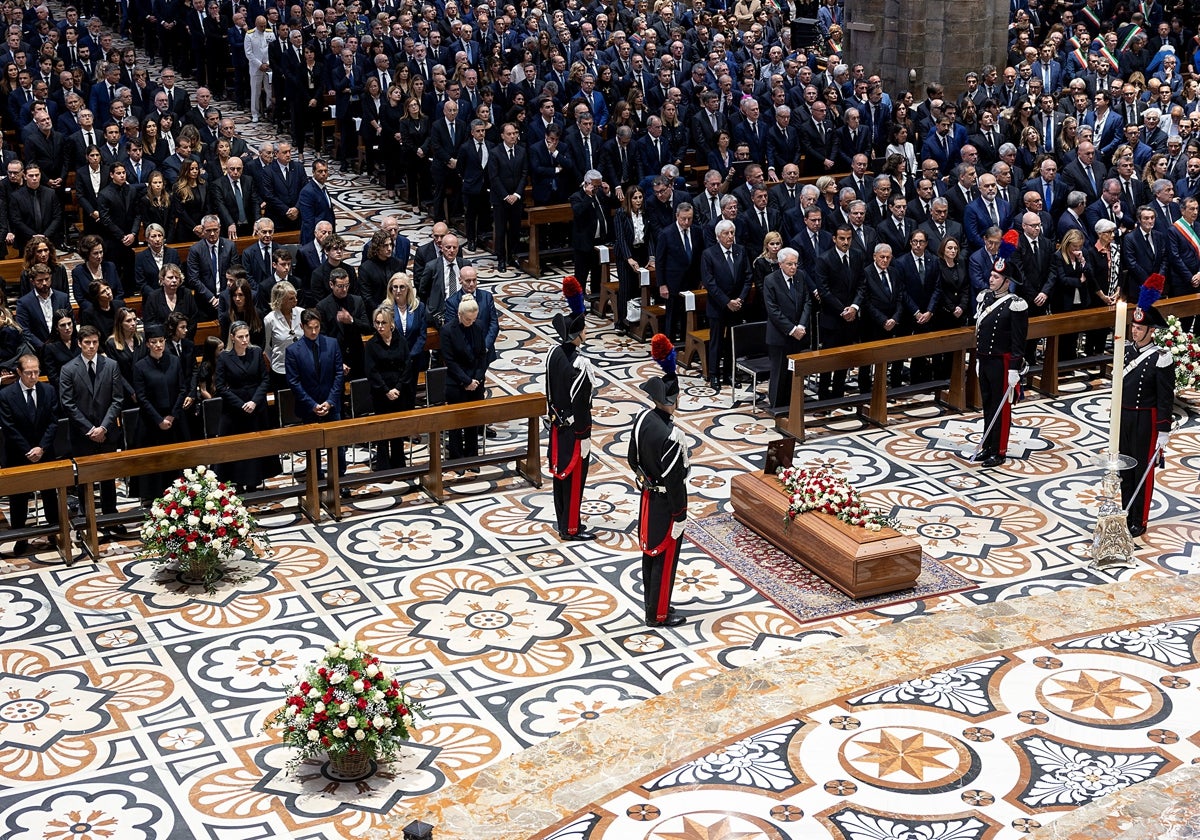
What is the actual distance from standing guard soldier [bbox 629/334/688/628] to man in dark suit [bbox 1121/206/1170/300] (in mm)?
6328

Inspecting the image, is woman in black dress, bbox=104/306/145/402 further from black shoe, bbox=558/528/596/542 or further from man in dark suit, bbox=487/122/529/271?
man in dark suit, bbox=487/122/529/271

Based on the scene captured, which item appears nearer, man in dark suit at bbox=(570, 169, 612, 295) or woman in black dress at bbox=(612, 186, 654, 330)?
woman in black dress at bbox=(612, 186, 654, 330)

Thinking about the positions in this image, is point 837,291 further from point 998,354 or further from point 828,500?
point 828,500

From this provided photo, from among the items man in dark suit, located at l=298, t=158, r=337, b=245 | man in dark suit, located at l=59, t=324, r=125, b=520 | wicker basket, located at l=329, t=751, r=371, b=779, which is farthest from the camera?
man in dark suit, located at l=298, t=158, r=337, b=245

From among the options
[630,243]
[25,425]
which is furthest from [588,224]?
[25,425]

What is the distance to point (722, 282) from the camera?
1345 cm

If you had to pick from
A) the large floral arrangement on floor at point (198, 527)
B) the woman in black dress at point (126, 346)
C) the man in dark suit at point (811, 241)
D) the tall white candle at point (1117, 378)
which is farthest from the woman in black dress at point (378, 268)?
the tall white candle at point (1117, 378)

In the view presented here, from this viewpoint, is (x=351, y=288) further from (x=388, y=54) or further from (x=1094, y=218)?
(x=388, y=54)

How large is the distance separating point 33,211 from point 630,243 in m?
5.13

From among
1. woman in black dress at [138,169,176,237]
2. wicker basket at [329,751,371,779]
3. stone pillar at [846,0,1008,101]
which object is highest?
stone pillar at [846,0,1008,101]

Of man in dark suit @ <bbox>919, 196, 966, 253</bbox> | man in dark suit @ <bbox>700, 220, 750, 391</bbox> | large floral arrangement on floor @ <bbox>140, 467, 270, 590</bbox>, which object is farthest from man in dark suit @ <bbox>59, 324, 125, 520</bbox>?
man in dark suit @ <bbox>919, 196, 966, 253</bbox>

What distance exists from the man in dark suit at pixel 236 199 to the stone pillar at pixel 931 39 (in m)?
9.45

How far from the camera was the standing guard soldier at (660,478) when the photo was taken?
9188mm

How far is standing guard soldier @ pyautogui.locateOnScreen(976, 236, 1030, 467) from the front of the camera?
1183 cm
